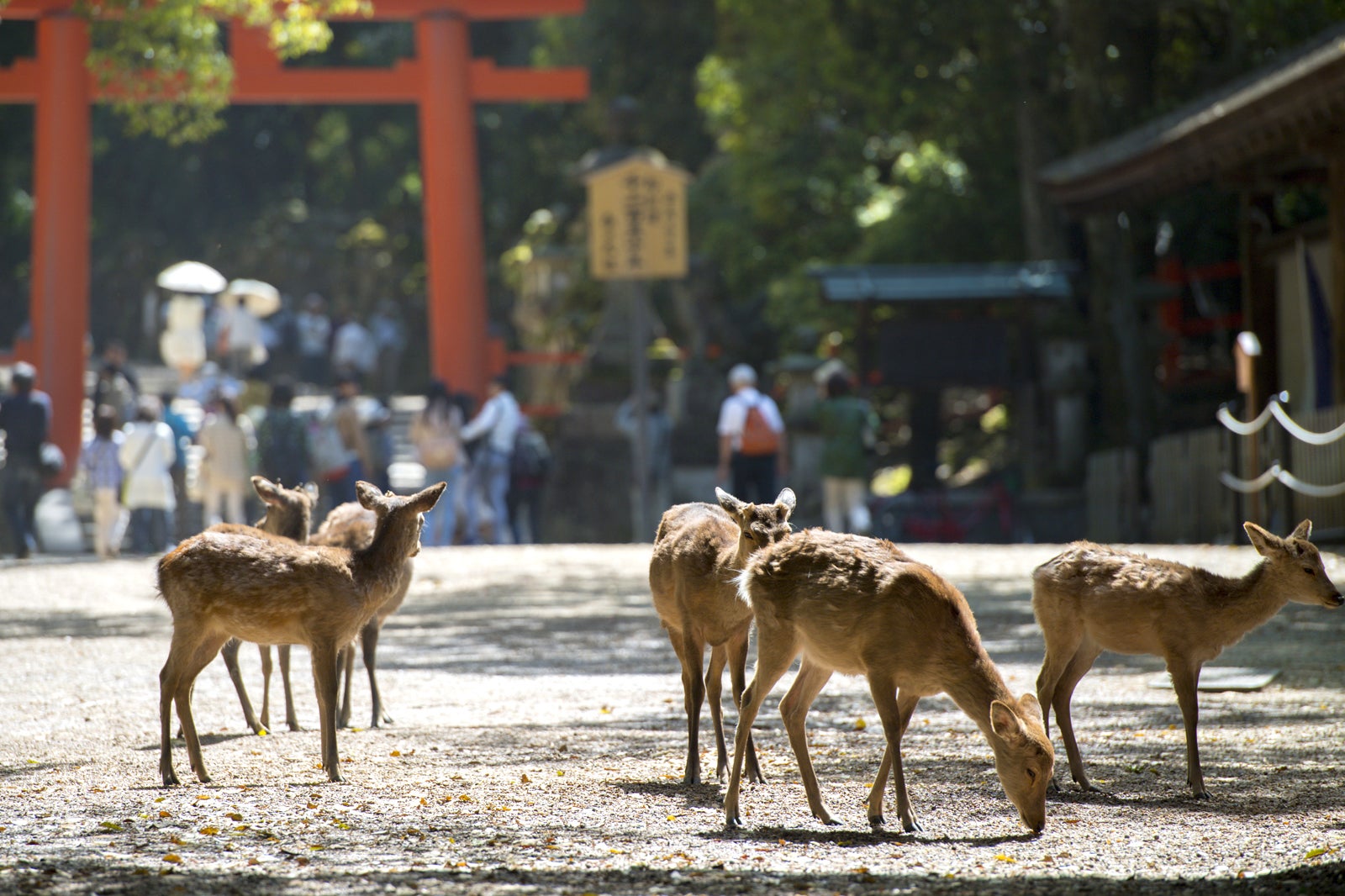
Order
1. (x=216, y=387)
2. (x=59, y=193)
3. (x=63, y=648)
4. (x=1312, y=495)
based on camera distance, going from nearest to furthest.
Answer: (x=63, y=648)
(x=1312, y=495)
(x=216, y=387)
(x=59, y=193)

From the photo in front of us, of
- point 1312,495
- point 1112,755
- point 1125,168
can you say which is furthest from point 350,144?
point 1112,755

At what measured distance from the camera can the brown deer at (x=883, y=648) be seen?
5371mm

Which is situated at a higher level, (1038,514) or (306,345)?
(306,345)

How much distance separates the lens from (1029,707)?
5.42 metres

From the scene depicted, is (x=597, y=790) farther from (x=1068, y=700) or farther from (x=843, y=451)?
(x=843, y=451)

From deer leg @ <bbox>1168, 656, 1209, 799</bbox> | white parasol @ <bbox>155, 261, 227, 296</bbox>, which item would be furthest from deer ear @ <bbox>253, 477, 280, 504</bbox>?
white parasol @ <bbox>155, 261, 227, 296</bbox>

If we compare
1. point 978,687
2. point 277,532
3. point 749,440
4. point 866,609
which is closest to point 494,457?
point 749,440

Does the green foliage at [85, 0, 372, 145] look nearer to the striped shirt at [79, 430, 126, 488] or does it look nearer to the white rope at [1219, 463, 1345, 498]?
the striped shirt at [79, 430, 126, 488]

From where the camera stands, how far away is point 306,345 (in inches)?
1159

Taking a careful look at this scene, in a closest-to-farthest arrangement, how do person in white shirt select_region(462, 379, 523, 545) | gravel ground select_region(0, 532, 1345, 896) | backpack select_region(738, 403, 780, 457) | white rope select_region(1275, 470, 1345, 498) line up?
1. gravel ground select_region(0, 532, 1345, 896)
2. white rope select_region(1275, 470, 1345, 498)
3. backpack select_region(738, 403, 780, 457)
4. person in white shirt select_region(462, 379, 523, 545)

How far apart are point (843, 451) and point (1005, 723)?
479 inches

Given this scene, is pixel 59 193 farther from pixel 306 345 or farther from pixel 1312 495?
pixel 1312 495

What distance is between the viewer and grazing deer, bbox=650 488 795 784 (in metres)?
6.17

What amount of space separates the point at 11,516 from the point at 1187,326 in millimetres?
16348
